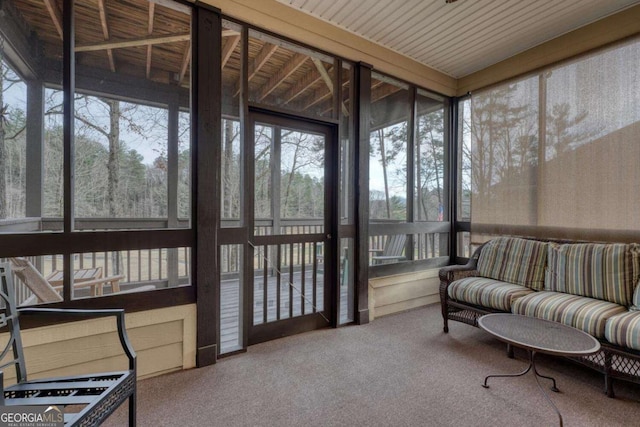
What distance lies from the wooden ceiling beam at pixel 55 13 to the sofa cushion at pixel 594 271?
442 cm

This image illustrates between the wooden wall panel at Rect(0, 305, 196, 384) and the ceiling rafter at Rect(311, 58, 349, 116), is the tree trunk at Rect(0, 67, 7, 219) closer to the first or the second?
the wooden wall panel at Rect(0, 305, 196, 384)

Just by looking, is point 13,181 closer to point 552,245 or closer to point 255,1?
point 255,1

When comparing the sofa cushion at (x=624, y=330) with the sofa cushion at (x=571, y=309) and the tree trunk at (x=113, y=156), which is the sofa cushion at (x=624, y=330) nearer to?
the sofa cushion at (x=571, y=309)

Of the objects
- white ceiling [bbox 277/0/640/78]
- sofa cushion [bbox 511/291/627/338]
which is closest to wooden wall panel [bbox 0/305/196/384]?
sofa cushion [bbox 511/291/627/338]

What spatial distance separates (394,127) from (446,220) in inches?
59.6

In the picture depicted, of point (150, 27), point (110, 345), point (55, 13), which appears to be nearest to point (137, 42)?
point (150, 27)

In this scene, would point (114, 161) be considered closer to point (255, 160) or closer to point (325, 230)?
point (255, 160)

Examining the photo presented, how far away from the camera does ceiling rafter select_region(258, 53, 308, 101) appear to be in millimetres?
2818

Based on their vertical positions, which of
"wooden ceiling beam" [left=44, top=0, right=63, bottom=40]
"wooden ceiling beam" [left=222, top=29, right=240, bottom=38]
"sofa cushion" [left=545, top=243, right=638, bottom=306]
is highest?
"wooden ceiling beam" [left=222, top=29, right=240, bottom=38]

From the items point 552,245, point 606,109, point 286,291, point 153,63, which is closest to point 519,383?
point 552,245

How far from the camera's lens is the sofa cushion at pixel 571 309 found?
213cm

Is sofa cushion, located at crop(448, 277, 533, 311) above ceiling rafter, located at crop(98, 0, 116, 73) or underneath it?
underneath

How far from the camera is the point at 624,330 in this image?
197cm

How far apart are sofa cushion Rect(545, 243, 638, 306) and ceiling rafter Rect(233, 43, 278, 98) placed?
3.32m
